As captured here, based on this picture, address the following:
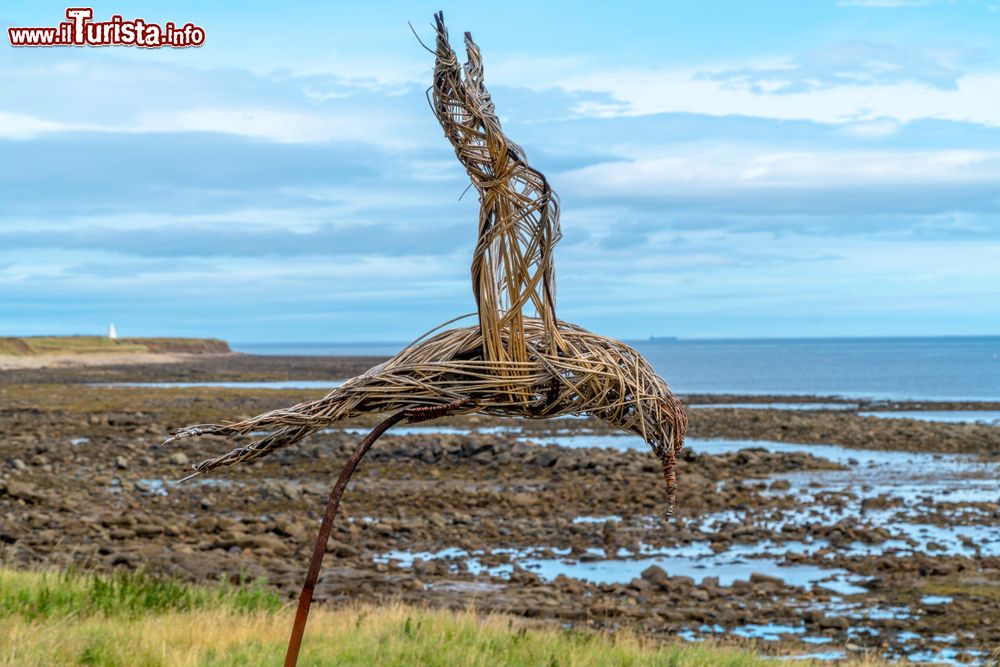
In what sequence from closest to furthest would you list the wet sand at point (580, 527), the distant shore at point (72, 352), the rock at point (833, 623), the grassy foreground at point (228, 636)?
the grassy foreground at point (228, 636), the rock at point (833, 623), the wet sand at point (580, 527), the distant shore at point (72, 352)

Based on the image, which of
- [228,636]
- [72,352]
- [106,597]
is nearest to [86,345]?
[72,352]

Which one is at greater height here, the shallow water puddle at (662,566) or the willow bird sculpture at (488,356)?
the willow bird sculpture at (488,356)

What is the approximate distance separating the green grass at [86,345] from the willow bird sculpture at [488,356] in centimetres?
9454

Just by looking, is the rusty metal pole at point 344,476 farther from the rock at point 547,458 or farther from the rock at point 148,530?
the rock at point 547,458

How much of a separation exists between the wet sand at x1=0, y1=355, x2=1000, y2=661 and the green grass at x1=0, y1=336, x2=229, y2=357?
6887cm

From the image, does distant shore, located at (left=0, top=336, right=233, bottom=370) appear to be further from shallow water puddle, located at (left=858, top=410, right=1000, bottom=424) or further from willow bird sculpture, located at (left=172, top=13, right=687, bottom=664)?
willow bird sculpture, located at (left=172, top=13, right=687, bottom=664)

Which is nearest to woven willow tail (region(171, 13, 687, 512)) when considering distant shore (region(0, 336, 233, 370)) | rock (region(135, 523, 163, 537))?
rock (region(135, 523, 163, 537))

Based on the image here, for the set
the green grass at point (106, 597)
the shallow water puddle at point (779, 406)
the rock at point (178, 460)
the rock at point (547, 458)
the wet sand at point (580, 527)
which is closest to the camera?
the green grass at point (106, 597)

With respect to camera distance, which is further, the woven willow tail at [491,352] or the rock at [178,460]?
the rock at [178,460]

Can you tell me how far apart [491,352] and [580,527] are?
13405mm

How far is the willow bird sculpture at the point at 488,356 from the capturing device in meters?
4.43

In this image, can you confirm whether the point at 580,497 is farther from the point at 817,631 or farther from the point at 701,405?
the point at 701,405

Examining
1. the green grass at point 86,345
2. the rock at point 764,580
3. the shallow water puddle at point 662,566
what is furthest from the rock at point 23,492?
the green grass at point 86,345

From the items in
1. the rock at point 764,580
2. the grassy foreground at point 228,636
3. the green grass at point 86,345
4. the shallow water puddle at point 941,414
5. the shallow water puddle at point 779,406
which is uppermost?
the green grass at point 86,345
